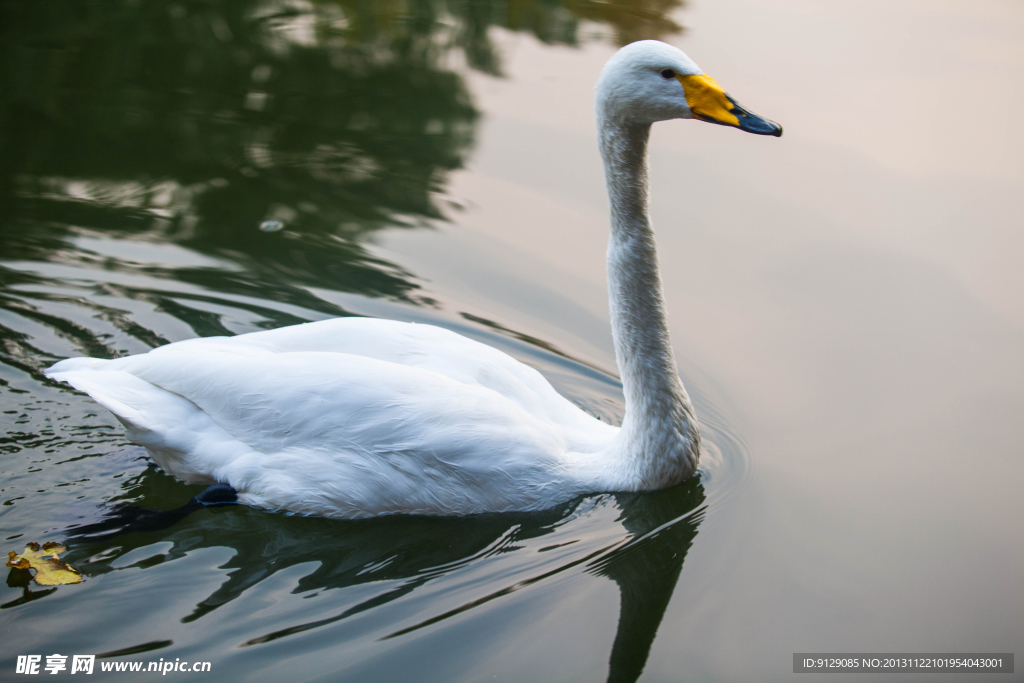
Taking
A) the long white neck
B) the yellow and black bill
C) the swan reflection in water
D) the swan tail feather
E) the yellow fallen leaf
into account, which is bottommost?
the yellow fallen leaf

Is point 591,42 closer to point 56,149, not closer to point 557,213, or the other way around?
point 557,213

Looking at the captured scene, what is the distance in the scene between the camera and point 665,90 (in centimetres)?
352

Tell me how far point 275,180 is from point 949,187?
201 inches

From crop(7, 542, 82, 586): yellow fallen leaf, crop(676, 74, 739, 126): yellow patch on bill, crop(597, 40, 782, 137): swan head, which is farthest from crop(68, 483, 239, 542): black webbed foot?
crop(676, 74, 739, 126): yellow patch on bill

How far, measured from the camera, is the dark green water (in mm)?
3180

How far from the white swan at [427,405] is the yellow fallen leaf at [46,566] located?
23.0 inches

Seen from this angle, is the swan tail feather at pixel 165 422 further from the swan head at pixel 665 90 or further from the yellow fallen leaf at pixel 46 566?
the swan head at pixel 665 90

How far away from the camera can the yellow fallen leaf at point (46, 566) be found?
330 centimetres

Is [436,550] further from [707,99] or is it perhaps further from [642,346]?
[707,99]

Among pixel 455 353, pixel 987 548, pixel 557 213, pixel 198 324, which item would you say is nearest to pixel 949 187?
pixel 557 213

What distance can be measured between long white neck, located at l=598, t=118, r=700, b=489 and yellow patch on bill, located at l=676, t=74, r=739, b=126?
0.94 feet

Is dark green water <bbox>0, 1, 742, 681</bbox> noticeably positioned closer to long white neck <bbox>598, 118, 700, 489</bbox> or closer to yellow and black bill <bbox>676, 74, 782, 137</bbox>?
long white neck <bbox>598, 118, 700, 489</bbox>

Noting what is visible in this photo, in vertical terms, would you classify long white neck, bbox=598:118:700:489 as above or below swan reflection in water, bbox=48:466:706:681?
above

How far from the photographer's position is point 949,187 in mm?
6820
